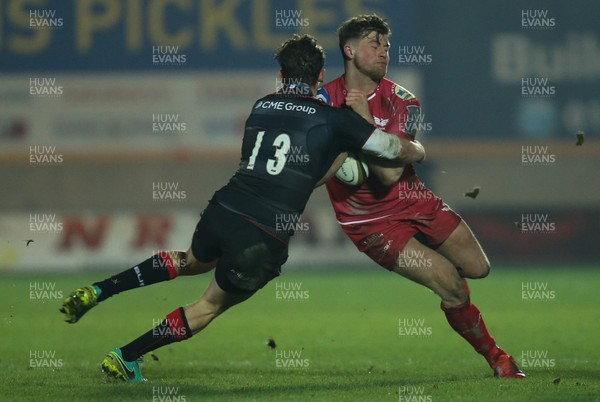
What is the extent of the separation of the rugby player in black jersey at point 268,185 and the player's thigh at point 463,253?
0.88 meters

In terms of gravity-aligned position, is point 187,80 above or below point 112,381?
above

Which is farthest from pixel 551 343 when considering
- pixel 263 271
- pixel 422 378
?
pixel 263 271

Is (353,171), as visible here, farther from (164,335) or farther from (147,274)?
(164,335)

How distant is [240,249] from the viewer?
7086mm

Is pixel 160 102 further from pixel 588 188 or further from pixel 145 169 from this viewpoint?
pixel 588 188

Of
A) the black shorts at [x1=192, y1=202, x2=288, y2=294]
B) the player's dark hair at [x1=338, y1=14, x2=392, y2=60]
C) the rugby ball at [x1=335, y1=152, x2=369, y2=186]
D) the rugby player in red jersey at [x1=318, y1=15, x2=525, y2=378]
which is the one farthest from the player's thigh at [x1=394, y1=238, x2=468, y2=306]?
the player's dark hair at [x1=338, y1=14, x2=392, y2=60]

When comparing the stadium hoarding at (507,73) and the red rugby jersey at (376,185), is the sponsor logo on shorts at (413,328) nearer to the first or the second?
the red rugby jersey at (376,185)

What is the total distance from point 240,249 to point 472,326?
176 centimetres

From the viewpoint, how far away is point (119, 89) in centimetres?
2062

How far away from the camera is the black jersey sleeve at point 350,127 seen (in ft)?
23.3

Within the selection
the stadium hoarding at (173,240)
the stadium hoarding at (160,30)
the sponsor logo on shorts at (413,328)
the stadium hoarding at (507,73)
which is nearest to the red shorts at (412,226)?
the sponsor logo on shorts at (413,328)

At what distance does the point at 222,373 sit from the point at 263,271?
1.41 meters

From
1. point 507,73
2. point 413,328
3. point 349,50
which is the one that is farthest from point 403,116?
point 507,73

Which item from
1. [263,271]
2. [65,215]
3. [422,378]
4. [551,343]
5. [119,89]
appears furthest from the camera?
[119,89]
